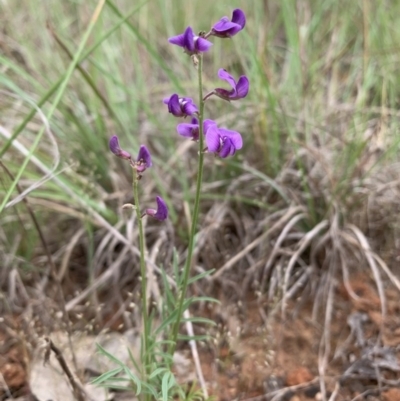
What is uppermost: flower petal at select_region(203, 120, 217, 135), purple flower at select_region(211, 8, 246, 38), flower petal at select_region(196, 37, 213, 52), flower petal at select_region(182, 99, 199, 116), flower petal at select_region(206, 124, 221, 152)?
purple flower at select_region(211, 8, 246, 38)

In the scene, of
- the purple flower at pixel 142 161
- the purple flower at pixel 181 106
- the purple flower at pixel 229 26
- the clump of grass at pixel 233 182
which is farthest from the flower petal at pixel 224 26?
the clump of grass at pixel 233 182

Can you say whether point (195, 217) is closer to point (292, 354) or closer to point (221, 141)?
point (221, 141)

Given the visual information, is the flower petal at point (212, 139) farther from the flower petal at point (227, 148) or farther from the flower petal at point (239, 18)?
the flower petal at point (239, 18)

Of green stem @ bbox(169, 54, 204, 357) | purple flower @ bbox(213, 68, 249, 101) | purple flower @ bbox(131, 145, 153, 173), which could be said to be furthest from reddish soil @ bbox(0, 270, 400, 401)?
purple flower @ bbox(213, 68, 249, 101)

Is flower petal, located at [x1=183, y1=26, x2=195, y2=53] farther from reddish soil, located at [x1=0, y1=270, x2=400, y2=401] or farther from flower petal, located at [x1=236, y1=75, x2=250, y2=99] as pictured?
reddish soil, located at [x1=0, y1=270, x2=400, y2=401]

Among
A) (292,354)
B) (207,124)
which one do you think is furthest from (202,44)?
(292,354)

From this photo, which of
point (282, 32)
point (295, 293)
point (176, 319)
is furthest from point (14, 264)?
point (282, 32)
